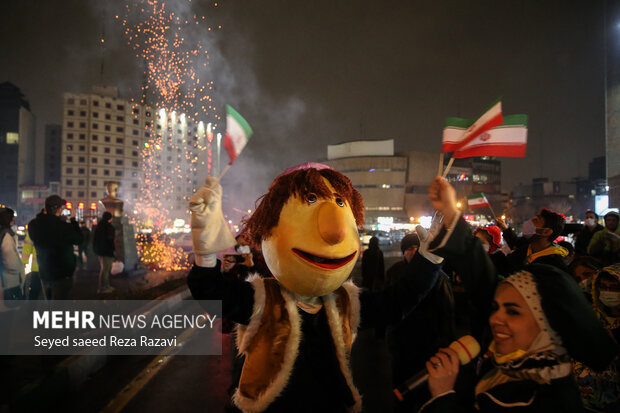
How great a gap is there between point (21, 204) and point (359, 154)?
7133cm

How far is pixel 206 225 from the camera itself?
1.95m

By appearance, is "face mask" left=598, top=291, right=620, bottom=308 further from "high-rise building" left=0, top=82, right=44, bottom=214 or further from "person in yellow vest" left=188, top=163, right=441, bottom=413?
"high-rise building" left=0, top=82, right=44, bottom=214

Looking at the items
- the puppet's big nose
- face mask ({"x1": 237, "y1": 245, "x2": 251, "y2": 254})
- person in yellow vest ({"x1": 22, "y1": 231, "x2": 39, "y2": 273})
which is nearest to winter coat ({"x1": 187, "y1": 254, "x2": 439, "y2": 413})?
the puppet's big nose

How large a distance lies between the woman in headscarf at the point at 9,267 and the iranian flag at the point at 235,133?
4.39 meters

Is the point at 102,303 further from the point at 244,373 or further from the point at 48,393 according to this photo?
the point at 244,373

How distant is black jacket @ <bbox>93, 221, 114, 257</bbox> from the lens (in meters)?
8.06

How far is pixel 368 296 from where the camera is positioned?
2408 mm

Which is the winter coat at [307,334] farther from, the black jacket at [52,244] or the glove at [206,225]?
the black jacket at [52,244]

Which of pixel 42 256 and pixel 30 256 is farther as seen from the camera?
pixel 30 256

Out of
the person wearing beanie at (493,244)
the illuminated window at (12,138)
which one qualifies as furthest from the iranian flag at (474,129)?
the illuminated window at (12,138)

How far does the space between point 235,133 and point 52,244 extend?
15.2ft

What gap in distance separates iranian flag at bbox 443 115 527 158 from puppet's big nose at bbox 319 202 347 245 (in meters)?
1.53

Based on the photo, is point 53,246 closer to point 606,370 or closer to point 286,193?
point 286,193

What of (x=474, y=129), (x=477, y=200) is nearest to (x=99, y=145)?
(x=477, y=200)
